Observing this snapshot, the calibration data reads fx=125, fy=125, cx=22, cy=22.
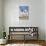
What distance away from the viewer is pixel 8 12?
3391mm

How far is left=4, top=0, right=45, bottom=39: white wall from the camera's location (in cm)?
338

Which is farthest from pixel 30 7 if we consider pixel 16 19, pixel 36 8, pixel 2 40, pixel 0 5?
pixel 2 40

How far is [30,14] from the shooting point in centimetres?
340

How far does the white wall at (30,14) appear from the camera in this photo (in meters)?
3.38

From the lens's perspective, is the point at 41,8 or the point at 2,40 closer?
the point at 2,40

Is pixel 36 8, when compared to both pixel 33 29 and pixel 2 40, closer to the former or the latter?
pixel 33 29

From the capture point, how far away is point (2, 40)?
2225 mm

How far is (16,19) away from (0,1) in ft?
2.12

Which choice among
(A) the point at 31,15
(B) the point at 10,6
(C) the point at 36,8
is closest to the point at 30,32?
(A) the point at 31,15

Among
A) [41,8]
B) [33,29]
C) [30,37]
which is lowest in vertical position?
[30,37]

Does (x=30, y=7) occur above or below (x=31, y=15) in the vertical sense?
above

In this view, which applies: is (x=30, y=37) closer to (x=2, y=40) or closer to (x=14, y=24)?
(x=14, y=24)

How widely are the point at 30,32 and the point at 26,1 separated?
846mm

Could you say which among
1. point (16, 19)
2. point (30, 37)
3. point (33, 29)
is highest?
point (16, 19)
